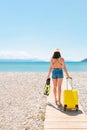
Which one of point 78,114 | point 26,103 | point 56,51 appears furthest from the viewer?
point 26,103

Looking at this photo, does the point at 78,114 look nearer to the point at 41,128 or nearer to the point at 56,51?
the point at 41,128

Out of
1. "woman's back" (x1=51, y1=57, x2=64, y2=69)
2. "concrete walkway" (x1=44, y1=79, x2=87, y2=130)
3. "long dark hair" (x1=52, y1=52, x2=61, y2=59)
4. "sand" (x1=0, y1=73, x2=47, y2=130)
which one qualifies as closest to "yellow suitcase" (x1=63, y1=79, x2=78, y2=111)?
"concrete walkway" (x1=44, y1=79, x2=87, y2=130)

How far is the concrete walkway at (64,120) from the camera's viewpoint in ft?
29.0

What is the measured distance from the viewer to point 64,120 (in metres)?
9.55

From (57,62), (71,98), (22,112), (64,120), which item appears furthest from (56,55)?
(22,112)

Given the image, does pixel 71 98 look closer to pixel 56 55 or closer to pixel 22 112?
pixel 56 55

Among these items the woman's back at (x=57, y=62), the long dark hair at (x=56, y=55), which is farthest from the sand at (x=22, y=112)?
the long dark hair at (x=56, y=55)

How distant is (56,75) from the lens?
11.4 m

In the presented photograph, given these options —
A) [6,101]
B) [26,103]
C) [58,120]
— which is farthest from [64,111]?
[6,101]

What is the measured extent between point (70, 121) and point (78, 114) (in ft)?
3.31

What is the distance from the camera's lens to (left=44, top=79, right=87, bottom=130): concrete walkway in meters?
8.84

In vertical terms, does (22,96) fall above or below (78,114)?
above

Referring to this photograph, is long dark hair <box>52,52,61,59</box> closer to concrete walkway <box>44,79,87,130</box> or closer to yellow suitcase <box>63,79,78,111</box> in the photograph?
yellow suitcase <box>63,79,78,111</box>

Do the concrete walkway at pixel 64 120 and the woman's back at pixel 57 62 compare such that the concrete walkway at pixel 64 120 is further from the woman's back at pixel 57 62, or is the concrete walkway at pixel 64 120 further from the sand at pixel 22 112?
the woman's back at pixel 57 62
